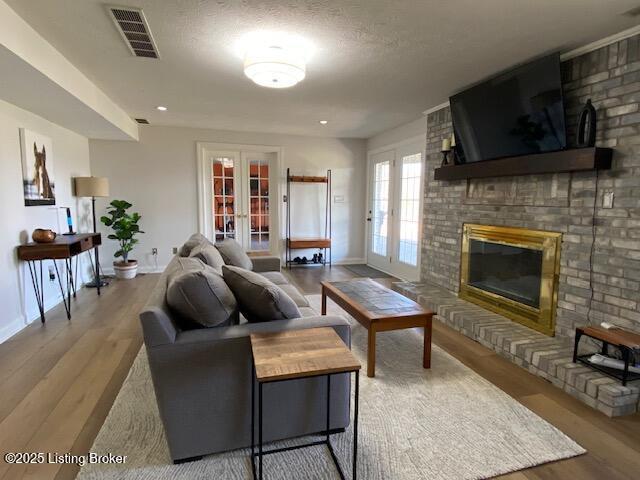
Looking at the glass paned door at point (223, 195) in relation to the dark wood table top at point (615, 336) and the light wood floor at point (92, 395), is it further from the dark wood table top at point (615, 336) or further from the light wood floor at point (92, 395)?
the dark wood table top at point (615, 336)

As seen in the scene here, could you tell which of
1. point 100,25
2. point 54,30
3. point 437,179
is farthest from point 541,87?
point 54,30

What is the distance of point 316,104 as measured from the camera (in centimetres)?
426

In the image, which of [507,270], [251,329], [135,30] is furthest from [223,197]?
[251,329]

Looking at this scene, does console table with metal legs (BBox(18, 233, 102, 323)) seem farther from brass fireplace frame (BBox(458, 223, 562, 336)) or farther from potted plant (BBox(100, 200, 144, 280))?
brass fireplace frame (BBox(458, 223, 562, 336))

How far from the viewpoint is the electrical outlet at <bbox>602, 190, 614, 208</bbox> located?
8.09 ft

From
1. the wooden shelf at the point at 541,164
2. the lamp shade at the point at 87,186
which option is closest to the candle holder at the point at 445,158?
the wooden shelf at the point at 541,164

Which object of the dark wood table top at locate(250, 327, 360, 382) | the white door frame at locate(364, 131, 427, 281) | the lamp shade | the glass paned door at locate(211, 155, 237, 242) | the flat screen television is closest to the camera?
the dark wood table top at locate(250, 327, 360, 382)

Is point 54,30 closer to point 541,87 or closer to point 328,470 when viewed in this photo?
point 328,470

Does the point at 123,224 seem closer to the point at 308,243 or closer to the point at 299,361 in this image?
the point at 308,243

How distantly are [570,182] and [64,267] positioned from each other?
5321 millimetres

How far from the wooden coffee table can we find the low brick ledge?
0.71m

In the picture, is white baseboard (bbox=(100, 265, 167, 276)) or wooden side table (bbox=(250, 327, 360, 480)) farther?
white baseboard (bbox=(100, 265, 167, 276))

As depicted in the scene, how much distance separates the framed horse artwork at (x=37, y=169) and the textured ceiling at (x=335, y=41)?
2.97ft

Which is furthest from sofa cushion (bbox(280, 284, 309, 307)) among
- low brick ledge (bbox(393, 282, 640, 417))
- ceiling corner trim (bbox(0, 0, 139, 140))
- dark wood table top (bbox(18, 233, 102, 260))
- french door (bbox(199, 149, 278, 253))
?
french door (bbox(199, 149, 278, 253))
